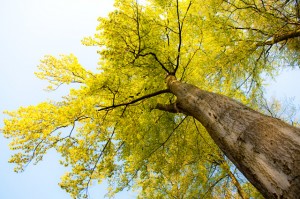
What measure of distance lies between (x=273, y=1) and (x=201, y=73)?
9.62ft

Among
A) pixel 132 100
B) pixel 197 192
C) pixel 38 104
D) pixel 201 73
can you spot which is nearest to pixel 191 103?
pixel 132 100

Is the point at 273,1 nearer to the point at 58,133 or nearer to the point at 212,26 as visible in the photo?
the point at 212,26

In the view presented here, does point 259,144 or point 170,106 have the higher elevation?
point 170,106

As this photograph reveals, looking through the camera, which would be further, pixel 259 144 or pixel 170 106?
pixel 170 106

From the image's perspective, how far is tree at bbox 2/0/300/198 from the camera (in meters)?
2.42

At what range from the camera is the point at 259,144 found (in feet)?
7.43

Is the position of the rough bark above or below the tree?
below

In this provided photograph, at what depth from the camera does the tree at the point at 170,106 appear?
95.2 inches

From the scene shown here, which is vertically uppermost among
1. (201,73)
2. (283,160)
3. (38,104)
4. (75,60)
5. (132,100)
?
(75,60)

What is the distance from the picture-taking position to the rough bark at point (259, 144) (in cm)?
190

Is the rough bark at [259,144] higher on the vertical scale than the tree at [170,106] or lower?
lower

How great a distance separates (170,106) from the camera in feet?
18.5

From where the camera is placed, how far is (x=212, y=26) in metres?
6.04

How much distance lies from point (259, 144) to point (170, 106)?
342cm
